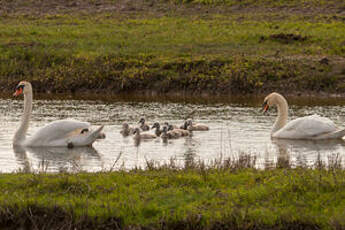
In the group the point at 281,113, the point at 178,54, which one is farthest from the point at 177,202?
the point at 178,54

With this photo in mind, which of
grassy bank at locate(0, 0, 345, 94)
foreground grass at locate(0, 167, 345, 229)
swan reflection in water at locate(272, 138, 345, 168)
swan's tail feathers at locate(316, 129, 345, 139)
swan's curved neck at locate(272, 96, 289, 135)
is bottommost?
foreground grass at locate(0, 167, 345, 229)

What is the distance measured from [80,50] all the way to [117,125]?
11.6 meters

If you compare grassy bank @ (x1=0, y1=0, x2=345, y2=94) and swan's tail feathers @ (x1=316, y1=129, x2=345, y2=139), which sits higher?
grassy bank @ (x1=0, y1=0, x2=345, y2=94)

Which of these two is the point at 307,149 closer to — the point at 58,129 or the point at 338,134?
the point at 338,134

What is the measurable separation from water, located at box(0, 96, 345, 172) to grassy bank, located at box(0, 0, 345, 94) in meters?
2.49

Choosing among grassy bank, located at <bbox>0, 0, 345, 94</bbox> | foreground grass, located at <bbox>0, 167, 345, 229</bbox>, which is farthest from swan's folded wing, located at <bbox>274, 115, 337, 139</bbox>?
grassy bank, located at <bbox>0, 0, 345, 94</bbox>

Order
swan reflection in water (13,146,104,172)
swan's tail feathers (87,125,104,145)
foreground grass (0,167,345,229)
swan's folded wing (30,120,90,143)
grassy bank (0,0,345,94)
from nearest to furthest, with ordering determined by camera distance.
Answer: foreground grass (0,167,345,229) < swan reflection in water (13,146,104,172) < swan's folded wing (30,120,90,143) < swan's tail feathers (87,125,104,145) < grassy bank (0,0,345,94)

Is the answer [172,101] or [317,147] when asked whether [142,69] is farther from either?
[317,147]

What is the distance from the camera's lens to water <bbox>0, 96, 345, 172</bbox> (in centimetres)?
1511

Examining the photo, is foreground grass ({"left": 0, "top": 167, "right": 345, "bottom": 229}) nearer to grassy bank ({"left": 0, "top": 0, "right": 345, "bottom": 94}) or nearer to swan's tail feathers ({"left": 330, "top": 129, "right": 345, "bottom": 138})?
swan's tail feathers ({"left": 330, "top": 129, "right": 345, "bottom": 138})

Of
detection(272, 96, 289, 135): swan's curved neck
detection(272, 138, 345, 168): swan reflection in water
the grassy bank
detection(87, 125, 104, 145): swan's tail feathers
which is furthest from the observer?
the grassy bank

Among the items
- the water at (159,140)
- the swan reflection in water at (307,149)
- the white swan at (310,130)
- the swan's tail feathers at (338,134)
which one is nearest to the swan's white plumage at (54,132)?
the water at (159,140)

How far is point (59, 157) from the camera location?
15.8 metres

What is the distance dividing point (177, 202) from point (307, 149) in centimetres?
807
